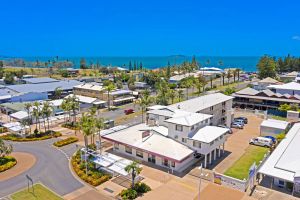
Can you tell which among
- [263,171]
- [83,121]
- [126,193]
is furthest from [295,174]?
[83,121]

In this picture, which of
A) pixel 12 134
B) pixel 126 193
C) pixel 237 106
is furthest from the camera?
pixel 237 106

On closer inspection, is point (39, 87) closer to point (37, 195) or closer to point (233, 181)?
point (37, 195)

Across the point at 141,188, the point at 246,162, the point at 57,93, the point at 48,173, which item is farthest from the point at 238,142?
the point at 57,93

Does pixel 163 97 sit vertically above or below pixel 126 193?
above

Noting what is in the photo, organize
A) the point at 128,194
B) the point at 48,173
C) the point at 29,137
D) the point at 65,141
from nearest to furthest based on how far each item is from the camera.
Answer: the point at 128,194
the point at 48,173
the point at 65,141
the point at 29,137

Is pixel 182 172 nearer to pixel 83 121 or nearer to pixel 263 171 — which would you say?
pixel 263 171

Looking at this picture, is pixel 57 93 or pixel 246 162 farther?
pixel 57 93

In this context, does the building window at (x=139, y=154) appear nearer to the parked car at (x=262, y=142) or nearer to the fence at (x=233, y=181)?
the fence at (x=233, y=181)
